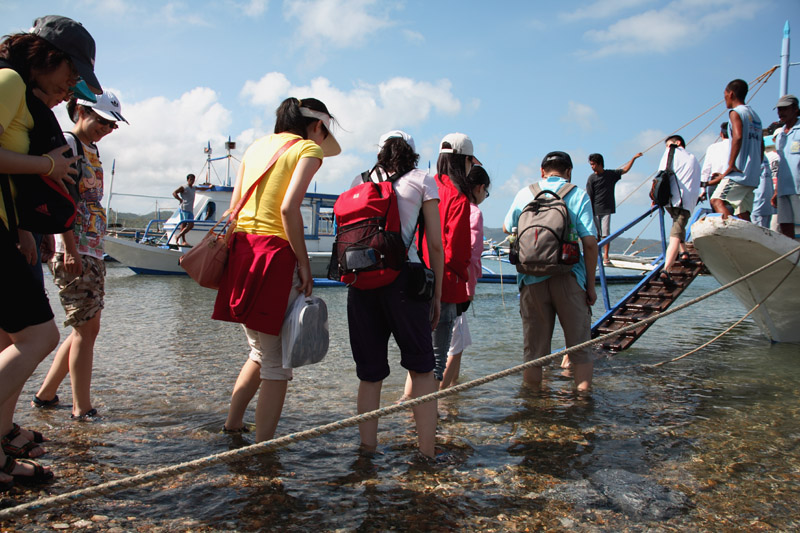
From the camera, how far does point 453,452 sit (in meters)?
3.23

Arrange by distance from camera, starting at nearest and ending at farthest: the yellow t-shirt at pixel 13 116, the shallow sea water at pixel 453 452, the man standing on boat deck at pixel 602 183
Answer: the yellow t-shirt at pixel 13 116 < the shallow sea water at pixel 453 452 < the man standing on boat deck at pixel 602 183

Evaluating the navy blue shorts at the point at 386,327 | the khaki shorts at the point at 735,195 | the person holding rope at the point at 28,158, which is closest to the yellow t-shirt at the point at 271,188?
the navy blue shorts at the point at 386,327

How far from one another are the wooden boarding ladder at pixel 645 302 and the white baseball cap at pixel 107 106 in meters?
5.37

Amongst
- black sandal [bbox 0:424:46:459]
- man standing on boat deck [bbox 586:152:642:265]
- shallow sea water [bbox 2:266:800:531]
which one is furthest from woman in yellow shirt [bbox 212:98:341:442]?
man standing on boat deck [bbox 586:152:642:265]

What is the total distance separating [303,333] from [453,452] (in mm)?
1157

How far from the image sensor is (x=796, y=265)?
6180 mm

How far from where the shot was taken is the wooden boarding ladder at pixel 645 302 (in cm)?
646

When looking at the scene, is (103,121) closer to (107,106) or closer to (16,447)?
(107,106)

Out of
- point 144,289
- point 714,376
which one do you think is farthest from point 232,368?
point 144,289

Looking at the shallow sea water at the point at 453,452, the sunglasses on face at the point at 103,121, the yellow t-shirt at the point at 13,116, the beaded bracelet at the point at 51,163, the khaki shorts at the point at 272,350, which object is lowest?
the shallow sea water at the point at 453,452

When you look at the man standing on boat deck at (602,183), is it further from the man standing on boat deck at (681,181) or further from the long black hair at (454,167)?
the long black hair at (454,167)

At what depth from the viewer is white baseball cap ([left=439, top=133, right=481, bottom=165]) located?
3926 millimetres

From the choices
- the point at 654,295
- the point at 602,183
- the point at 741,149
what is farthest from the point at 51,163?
the point at 602,183

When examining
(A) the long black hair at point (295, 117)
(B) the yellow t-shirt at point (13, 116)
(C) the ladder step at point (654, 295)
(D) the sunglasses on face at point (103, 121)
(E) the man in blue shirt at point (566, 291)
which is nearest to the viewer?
(B) the yellow t-shirt at point (13, 116)
